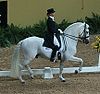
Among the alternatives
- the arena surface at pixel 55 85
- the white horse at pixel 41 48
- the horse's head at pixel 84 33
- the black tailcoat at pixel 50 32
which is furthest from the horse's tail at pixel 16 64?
the horse's head at pixel 84 33

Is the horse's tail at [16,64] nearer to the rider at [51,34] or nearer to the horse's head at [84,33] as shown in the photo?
the rider at [51,34]

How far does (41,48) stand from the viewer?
12.8 m

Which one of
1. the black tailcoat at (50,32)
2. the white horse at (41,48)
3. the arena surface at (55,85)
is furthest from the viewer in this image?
the white horse at (41,48)

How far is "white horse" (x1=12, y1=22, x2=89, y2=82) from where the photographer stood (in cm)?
1278

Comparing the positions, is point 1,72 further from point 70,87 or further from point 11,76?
point 70,87

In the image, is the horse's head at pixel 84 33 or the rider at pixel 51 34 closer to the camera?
the rider at pixel 51 34

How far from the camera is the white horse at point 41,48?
1278 centimetres

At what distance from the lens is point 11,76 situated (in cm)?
1309

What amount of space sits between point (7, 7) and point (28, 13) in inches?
38.3

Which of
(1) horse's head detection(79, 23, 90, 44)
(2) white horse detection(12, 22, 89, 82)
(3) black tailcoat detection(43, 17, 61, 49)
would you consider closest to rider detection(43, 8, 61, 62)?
(3) black tailcoat detection(43, 17, 61, 49)

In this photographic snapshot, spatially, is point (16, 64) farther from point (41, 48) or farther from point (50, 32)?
point (50, 32)

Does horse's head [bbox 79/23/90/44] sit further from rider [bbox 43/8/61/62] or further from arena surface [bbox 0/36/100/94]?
arena surface [bbox 0/36/100/94]

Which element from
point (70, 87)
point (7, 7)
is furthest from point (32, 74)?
point (7, 7)

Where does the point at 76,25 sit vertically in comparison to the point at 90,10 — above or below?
above
